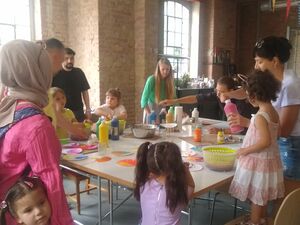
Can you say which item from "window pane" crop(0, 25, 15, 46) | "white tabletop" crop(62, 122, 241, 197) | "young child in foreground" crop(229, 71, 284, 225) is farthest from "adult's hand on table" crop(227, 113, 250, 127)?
"window pane" crop(0, 25, 15, 46)

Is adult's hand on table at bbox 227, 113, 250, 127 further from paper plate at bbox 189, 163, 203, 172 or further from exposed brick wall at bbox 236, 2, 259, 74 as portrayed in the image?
exposed brick wall at bbox 236, 2, 259, 74

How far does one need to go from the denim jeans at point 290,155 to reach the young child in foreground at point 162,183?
79cm

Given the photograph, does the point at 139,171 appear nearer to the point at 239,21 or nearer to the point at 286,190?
the point at 286,190

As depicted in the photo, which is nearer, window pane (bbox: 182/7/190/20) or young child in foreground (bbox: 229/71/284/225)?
young child in foreground (bbox: 229/71/284/225)

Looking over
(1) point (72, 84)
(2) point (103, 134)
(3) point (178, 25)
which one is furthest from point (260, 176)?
(3) point (178, 25)

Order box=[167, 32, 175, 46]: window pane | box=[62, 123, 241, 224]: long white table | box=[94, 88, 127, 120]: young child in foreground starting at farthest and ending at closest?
box=[167, 32, 175, 46]: window pane
box=[94, 88, 127, 120]: young child in foreground
box=[62, 123, 241, 224]: long white table

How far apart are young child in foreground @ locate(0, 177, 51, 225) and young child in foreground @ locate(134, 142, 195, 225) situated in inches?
21.8

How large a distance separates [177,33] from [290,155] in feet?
18.0

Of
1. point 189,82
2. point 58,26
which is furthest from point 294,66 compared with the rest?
point 58,26

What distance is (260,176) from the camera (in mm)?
1834

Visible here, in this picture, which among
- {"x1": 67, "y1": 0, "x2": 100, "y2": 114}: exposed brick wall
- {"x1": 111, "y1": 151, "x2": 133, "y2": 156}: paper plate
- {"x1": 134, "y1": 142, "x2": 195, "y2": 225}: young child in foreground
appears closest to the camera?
{"x1": 134, "y1": 142, "x2": 195, "y2": 225}: young child in foreground

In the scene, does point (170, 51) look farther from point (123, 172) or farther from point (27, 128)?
point (27, 128)

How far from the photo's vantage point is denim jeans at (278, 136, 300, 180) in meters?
1.96

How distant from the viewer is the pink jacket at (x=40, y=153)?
1.13m
